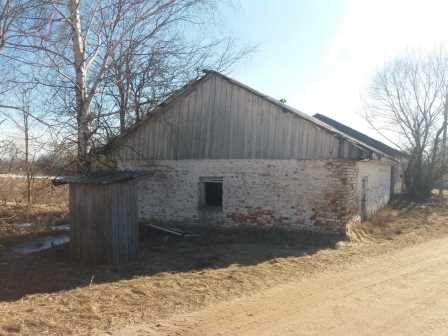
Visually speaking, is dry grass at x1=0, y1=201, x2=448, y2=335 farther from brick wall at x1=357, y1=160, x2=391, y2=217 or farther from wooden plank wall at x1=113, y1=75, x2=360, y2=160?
wooden plank wall at x1=113, y1=75, x2=360, y2=160

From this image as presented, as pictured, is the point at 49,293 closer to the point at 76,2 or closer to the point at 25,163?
the point at 76,2

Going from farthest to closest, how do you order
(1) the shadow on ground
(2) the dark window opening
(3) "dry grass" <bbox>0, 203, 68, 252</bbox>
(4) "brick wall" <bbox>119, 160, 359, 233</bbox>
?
(2) the dark window opening < (3) "dry grass" <bbox>0, 203, 68, 252</bbox> < (4) "brick wall" <bbox>119, 160, 359, 233</bbox> < (1) the shadow on ground

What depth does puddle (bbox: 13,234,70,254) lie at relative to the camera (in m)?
9.45

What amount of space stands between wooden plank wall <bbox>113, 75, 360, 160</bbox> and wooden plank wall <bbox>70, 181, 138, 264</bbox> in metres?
4.12

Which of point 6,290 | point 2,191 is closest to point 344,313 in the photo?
point 6,290

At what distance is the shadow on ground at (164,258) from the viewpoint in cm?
670

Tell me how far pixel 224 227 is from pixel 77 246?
475cm

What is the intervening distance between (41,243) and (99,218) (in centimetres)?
356

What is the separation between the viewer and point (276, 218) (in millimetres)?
11016

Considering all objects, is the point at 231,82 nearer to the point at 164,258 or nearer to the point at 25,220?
the point at 164,258

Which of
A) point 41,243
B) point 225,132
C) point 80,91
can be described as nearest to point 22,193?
point 41,243

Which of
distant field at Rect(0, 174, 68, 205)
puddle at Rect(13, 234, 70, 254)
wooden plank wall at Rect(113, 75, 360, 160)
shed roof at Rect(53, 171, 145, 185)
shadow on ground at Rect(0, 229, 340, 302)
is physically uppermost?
wooden plank wall at Rect(113, 75, 360, 160)

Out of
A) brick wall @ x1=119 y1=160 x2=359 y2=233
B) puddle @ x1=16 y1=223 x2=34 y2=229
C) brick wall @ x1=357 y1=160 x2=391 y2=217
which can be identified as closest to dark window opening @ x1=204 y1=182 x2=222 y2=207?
brick wall @ x1=119 y1=160 x2=359 y2=233

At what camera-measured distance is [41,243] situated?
10.4 metres
